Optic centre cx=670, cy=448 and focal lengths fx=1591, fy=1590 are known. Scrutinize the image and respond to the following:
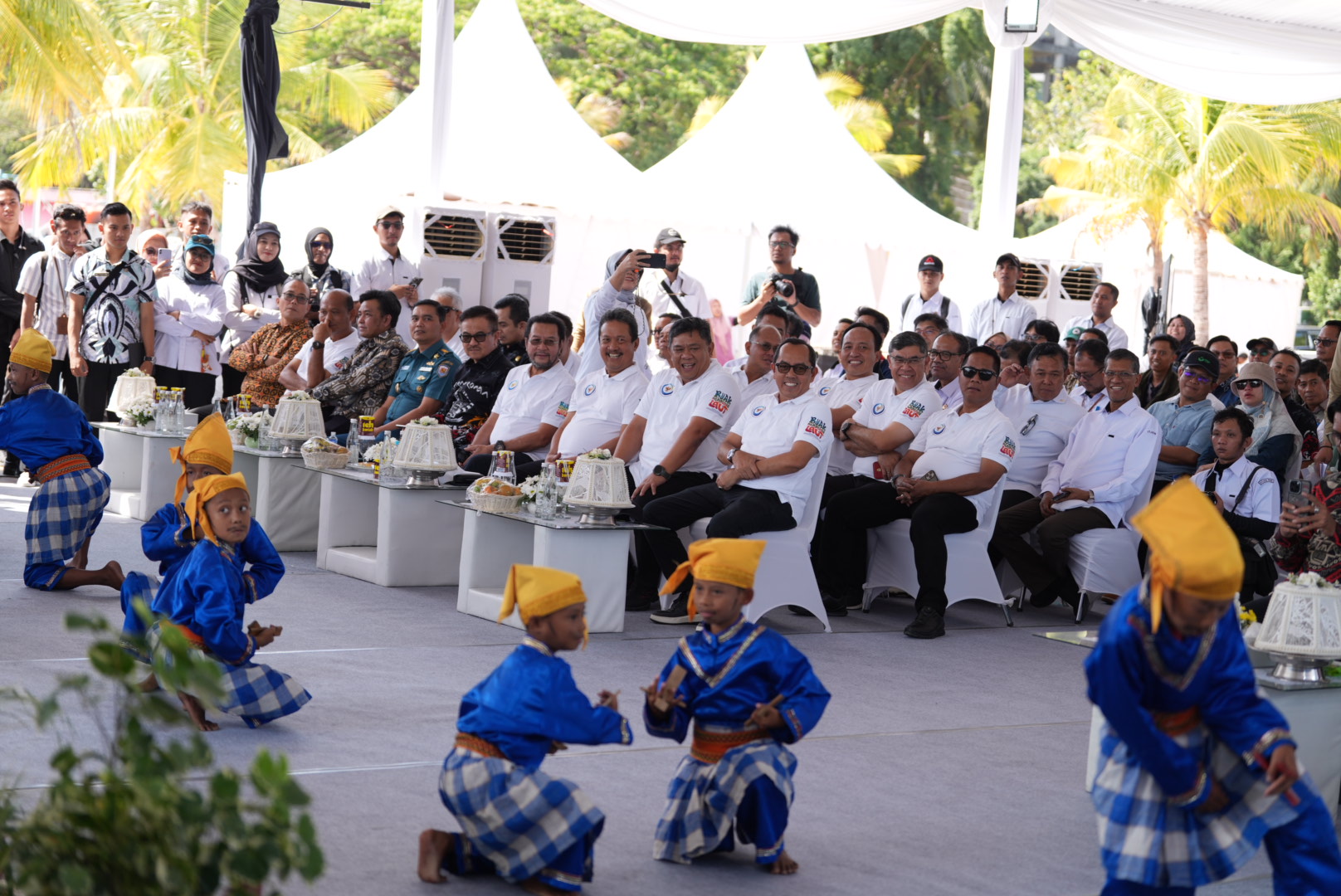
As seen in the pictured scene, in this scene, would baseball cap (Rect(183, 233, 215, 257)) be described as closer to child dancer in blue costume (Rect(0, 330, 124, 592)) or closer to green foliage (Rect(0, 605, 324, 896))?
child dancer in blue costume (Rect(0, 330, 124, 592))

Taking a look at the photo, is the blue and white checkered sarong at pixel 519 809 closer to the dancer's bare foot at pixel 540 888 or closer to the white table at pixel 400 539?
the dancer's bare foot at pixel 540 888

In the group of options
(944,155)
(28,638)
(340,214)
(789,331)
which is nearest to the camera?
(28,638)

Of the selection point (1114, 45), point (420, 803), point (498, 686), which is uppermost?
point (1114, 45)

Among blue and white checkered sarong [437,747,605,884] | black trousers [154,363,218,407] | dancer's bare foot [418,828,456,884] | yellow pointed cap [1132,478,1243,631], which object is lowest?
dancer's bare foot [418,828,456,884]

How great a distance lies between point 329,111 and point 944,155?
43.3ft

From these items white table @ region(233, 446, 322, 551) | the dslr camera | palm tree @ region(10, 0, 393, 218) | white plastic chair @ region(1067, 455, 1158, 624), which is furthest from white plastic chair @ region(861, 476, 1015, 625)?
palm tree @ region(10, 0, 393, 218)

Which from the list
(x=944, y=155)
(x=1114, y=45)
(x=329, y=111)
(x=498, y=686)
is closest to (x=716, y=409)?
(x=498, y=686)

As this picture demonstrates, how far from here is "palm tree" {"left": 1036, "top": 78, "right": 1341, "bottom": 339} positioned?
2342 centimetres

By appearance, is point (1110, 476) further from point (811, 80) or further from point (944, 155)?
point (944, 155)

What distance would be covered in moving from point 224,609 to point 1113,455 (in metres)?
4.61

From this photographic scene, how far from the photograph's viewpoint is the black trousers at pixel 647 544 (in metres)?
7.21

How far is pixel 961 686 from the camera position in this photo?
607cm

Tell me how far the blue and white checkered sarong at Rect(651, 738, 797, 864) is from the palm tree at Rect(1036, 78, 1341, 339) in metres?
21.0

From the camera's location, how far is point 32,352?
6.51 meters
